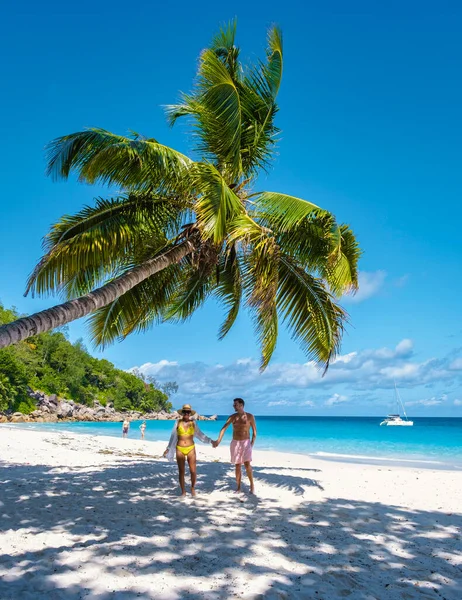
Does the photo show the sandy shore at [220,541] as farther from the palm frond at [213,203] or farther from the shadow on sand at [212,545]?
the palm frond at [213,203]

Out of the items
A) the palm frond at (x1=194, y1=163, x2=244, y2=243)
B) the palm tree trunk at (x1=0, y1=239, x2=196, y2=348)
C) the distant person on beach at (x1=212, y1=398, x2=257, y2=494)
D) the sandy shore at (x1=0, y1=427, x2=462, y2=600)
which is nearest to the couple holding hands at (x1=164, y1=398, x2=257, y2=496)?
the distant person on beach at (x1=212, y1=398, x2=257, y2=494)

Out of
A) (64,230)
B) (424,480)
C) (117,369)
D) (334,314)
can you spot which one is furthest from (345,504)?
(117,369)

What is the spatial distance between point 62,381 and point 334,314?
6274 cm

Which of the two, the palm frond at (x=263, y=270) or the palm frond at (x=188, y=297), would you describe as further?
the palm frond at (x=188, y=297)

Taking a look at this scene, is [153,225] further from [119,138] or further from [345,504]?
[345,504]

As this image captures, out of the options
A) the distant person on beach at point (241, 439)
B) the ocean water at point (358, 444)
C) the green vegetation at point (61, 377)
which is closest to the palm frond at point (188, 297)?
the distant person on beach at point (241, 439)

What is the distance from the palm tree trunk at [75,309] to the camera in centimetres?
493

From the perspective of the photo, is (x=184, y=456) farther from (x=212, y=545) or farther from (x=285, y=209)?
(x=285, y=209)

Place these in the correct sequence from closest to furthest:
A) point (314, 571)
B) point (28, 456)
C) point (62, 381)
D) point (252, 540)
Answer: point (314, 571) → point (252, 540) → point (28, 456) → point (62, 381)

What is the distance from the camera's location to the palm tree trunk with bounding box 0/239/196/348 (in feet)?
16.2

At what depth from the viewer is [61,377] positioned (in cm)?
6575

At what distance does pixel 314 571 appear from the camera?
4461 mm

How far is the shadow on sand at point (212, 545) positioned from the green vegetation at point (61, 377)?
140 feet

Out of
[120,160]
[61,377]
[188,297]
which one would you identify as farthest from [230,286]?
[61,377]
